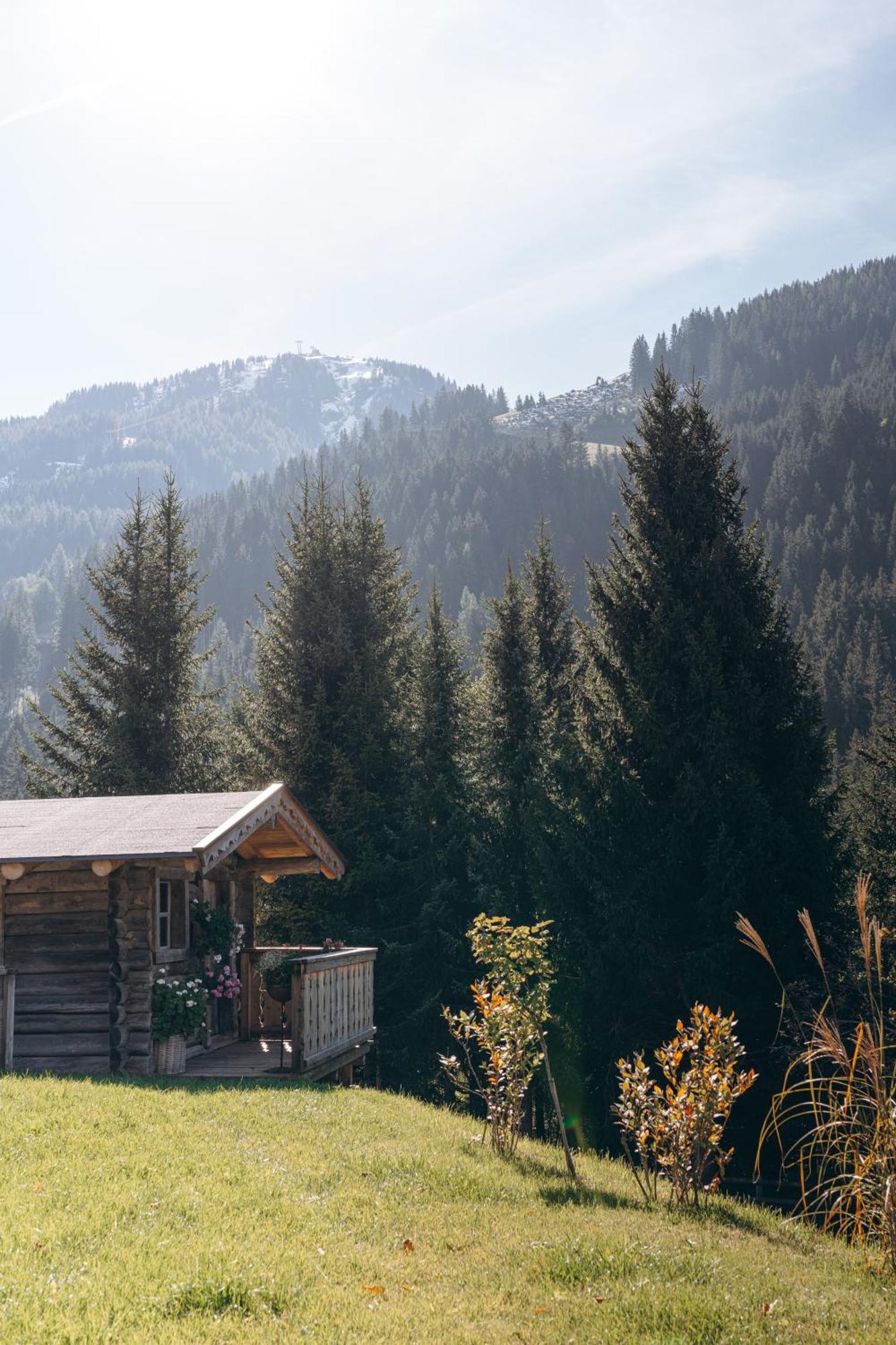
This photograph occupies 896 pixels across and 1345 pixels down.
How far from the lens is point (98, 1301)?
591cm

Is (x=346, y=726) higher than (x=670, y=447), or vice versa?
(x=670, y=447)

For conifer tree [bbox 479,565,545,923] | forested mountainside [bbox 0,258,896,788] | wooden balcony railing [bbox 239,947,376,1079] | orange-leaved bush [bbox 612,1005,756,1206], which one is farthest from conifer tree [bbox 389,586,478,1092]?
forested mountainside [bbox 0,258,896,788]

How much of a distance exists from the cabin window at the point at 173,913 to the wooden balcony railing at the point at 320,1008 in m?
2.03

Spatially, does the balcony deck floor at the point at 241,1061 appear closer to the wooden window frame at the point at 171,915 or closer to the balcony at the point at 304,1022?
the balcony at the point at 304,1022

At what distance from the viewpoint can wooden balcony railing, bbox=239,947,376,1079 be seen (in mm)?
15000

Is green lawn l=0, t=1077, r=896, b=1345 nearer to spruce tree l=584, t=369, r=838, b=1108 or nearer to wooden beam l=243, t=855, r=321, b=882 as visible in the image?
wooden beam l=243, t=855, r=321, b=882

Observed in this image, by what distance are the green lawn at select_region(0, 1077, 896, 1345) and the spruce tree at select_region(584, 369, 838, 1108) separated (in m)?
10.5

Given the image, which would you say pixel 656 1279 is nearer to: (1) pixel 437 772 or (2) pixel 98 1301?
(2) pixel 98 1301

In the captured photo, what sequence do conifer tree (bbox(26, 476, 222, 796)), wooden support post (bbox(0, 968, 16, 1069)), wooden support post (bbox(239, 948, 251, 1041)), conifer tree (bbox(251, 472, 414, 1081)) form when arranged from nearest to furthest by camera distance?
wooden support post (bbox(0, 968, 16, 1069)), wooden support post (bbox(239, 948, 251, 1041)), conifer tree (bbox(251, 472, 414, 1081)), conifer tree (bbox(26, 476, 222, 796))

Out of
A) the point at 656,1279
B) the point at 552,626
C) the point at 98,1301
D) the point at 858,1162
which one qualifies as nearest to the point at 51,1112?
the point at 98,1301

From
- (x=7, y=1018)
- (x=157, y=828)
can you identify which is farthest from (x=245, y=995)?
(x=157, y=828)

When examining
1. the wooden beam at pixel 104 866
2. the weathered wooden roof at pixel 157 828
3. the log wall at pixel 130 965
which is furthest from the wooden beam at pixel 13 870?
the log wall at pixel 130 965

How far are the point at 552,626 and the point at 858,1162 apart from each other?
2519 centimetres

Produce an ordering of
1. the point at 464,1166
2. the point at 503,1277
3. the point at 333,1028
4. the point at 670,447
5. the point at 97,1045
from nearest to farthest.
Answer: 1. the point at 503,1277
2. the point at 464,1166
3. the point at 97,1045
4. the point at 333,1028
5. the point at 670,447
